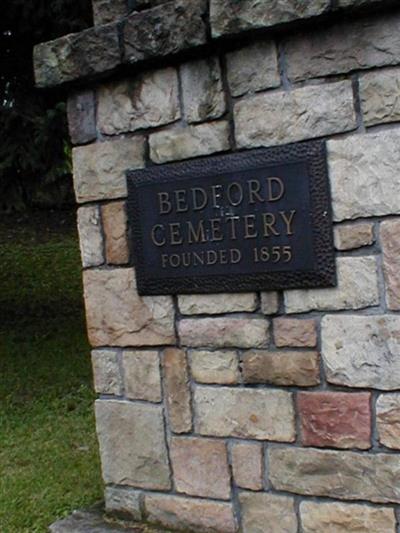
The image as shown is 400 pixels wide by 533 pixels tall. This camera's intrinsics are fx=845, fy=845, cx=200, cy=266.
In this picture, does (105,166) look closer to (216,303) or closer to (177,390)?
(216,303)

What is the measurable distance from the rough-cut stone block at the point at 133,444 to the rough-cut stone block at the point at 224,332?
Answer: 0.35m

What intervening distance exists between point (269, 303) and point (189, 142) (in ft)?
2.23

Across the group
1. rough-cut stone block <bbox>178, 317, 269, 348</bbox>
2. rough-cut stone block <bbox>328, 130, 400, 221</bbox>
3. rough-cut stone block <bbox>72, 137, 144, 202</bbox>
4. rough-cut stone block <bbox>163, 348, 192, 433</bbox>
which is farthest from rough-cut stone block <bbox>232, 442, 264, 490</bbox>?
rough-cut stone block <bbox>72, 137, 144, 202</bbox>

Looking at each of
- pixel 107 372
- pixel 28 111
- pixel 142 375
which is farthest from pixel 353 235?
pixel 28 111

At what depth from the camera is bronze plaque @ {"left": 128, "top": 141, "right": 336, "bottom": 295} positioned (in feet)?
9.55

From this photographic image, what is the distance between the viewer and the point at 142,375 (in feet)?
11.2

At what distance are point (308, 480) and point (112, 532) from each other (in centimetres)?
90

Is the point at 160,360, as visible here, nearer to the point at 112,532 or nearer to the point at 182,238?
the point at 182,238

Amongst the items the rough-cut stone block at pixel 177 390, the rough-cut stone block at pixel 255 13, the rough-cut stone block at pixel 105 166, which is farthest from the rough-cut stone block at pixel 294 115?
the rough-cut stone block at pixel 177 390

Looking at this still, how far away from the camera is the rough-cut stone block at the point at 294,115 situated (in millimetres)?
2828

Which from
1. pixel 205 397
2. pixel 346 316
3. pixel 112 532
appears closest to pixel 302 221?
pixel 346 316

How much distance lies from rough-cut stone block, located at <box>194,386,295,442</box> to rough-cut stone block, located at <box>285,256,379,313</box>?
37 centimetres

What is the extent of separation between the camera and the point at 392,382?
2826 mm

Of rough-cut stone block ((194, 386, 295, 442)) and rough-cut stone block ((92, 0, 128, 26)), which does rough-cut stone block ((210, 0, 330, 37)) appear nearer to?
rough-cut stone block ((92, 0, 128, 26))
